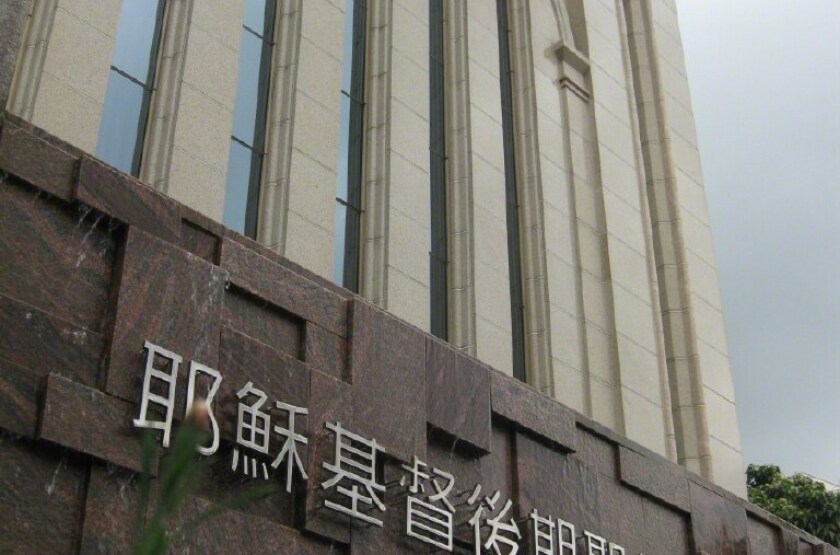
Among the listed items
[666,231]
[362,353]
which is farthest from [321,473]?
[666,231]

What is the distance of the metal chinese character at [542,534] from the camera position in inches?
436

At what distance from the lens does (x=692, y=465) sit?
17172mm

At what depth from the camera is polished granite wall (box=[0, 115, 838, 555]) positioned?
764 centimetres

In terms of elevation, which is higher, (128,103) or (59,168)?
(128,103)

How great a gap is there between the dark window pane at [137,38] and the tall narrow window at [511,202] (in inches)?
223

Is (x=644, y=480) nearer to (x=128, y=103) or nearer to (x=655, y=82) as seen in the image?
(x=128, y=103)

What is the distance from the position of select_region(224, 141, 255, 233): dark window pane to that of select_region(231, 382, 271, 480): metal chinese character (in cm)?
426

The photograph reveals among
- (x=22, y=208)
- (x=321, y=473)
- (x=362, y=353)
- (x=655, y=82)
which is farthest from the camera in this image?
(x=655, y=82)

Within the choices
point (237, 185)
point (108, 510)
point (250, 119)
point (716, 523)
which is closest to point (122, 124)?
point (237, 185)

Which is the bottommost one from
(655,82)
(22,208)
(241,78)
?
(22,208)

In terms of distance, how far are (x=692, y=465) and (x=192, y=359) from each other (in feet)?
33.5

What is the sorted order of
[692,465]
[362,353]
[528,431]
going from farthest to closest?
[692,465] → [528,431] → [362,353]

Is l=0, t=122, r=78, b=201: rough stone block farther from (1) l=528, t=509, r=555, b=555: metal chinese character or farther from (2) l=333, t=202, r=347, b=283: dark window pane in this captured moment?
(2) l=333, t=202, r=347, b=283: dark window pane

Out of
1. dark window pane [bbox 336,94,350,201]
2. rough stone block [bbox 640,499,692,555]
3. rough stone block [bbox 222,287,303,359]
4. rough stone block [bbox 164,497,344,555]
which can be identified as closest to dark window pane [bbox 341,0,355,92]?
dark window pane [bbox 336,94,350,201]
